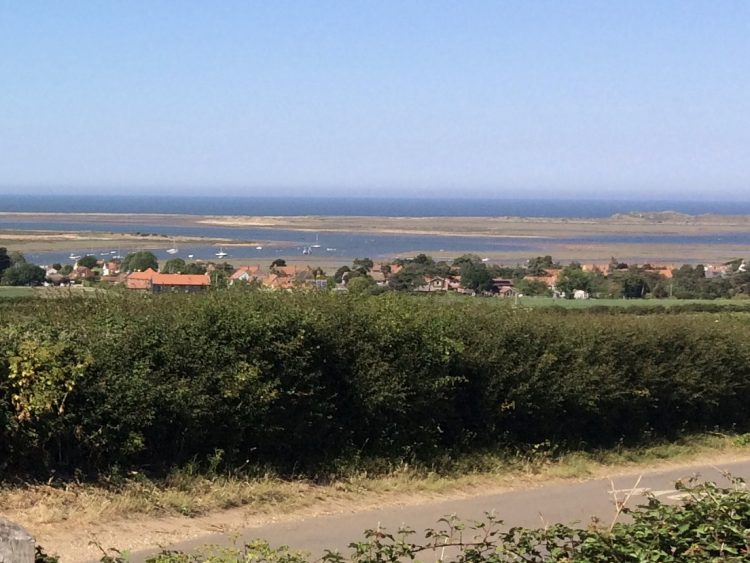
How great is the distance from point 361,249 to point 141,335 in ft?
240

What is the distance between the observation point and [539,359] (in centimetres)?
1219

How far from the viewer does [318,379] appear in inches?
407

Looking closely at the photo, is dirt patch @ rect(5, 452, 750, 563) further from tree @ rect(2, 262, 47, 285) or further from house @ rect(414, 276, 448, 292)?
house @ rect(414, 276, 448, 292)

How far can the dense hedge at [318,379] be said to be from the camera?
29.0 feet

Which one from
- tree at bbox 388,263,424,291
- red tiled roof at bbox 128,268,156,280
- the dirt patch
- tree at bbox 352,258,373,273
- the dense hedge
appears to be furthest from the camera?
tree at bbox 352,258,373,273

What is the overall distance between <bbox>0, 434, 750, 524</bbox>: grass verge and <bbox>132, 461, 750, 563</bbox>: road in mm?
420

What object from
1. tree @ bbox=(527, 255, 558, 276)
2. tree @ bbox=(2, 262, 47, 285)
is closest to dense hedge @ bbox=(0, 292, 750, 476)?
tree @ bbox=(2, 262, 47, 285)

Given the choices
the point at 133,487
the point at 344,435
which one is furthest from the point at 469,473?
the point at 133,487

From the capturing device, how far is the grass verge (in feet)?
27.6

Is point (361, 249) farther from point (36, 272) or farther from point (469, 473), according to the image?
point (469, 473)

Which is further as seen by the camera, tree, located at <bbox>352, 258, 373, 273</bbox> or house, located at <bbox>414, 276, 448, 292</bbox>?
tree, located at <bbox>352, 258, 373, 273</bbox>

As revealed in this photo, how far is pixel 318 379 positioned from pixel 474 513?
234 cm

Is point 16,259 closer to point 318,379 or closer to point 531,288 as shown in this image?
point 531,288

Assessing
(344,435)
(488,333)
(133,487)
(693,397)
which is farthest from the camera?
(693,397)
